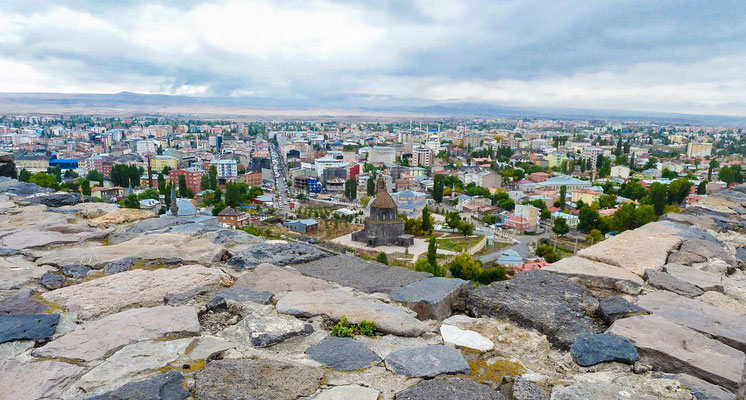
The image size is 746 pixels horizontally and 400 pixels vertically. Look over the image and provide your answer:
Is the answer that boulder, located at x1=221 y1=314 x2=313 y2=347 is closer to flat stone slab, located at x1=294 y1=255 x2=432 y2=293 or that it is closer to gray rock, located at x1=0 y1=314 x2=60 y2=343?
flat stone slab, located at x1=294 y1=255 x2=432 y2=293

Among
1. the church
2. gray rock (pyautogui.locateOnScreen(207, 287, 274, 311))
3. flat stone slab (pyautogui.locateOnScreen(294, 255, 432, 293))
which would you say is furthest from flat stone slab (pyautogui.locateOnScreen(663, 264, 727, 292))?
the church

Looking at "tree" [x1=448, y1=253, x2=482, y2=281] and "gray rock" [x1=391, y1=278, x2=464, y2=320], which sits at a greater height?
"gray rock" [x1=391, y1=278, x2=464, y2=320]

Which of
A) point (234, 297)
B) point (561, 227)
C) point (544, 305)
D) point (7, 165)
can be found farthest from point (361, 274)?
point (561, 227)

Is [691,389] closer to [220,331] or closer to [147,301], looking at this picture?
[220,331]

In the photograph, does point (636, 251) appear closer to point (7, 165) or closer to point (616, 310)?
point (616, 310)

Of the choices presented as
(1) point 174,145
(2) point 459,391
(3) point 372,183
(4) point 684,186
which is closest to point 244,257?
(2) point 459,391

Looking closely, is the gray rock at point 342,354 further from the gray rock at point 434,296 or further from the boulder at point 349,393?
the gray rock at point 434,296
